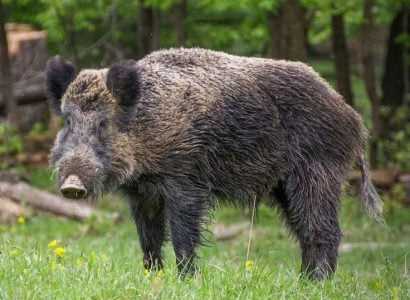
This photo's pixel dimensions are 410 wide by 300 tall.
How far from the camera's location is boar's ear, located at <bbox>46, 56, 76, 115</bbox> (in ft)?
25.4

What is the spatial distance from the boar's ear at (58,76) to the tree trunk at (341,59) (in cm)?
973

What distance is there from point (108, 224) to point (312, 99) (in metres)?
6.67

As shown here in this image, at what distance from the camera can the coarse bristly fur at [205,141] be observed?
7535 mm

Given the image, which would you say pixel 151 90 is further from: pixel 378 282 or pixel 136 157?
pixel 378 282

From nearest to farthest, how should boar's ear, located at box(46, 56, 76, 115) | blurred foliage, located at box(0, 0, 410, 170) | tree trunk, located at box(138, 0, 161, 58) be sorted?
1. boar's ear, located at box(46, 56, 76, 115)
2. blurred foliage, located at box(0, 0, 410, 170)
3. tree trunk, located at box(138, 0, 161, 58)

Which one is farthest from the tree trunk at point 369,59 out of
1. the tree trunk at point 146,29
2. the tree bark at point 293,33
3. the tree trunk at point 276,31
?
the tree trunk at point 146,29

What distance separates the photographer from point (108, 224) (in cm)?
1438

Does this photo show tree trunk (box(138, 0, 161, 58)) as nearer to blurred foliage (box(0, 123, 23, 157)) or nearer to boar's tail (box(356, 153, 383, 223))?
blurred foliage (box(0, 123, 23, 157))

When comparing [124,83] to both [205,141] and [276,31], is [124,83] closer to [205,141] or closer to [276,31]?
[205,141]

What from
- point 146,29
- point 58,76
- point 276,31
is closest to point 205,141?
point 58,76

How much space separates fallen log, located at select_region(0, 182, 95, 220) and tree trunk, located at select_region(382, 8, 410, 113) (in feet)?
27.8

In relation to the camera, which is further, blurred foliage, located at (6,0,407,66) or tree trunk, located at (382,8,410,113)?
tree trunk, located at (382,8,410,113)

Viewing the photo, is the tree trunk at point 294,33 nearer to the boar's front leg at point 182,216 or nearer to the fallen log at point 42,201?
the fallen log at point 42,201

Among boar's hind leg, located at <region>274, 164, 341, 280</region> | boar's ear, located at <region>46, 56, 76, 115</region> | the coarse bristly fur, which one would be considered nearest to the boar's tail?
the coarse bristly fur
